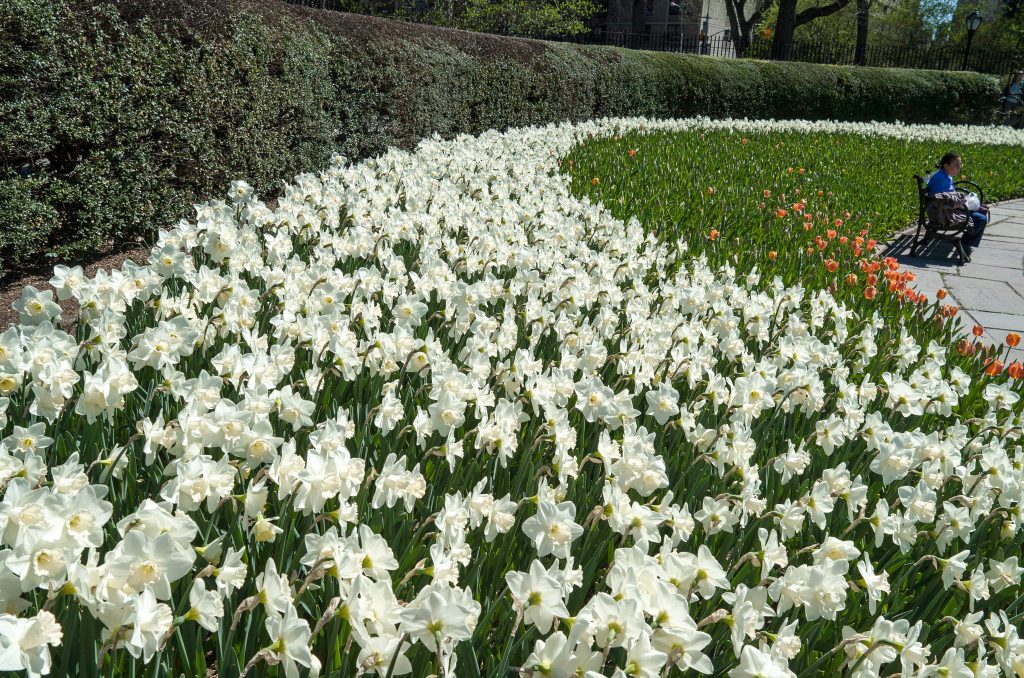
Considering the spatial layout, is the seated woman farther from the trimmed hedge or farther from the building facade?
the building facade

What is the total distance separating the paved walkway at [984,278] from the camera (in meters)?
6.19

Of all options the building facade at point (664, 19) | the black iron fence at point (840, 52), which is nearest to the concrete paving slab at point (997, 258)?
the black iron fence at point (840, 52)

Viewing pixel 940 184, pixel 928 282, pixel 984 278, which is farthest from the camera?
pixel 940 184

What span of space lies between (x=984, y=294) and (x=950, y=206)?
125 cm

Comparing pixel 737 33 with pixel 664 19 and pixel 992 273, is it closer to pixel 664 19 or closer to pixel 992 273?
pixel 664 19

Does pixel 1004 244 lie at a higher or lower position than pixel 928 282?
higher

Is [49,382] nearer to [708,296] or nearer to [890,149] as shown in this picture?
[708,296]

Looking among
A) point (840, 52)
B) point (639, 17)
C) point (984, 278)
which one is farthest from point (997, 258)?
point (639, 17)

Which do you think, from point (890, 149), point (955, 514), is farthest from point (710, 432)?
point (890, 149)

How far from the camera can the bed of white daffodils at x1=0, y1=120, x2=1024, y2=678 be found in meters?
1.32

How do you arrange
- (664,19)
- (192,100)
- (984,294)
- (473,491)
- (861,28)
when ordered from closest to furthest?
(473,491), (192,100), (984,294), (861,28), (664,19)

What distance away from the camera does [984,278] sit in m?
7.67

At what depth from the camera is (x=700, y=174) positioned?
908 centimetres

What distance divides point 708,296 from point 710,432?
1726 millimetres
